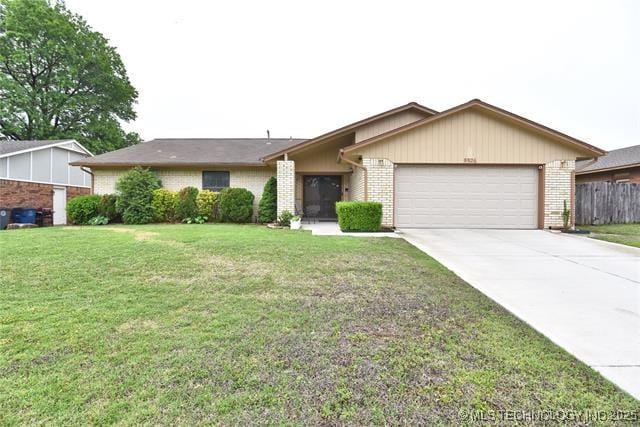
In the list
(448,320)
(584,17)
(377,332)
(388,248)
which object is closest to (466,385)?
(377,332)

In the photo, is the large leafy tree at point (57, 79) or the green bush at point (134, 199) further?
the large leafy tree at point (57, 79)

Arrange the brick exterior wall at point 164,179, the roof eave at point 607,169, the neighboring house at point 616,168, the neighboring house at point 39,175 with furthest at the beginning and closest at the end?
the neighboring house at point 39,175, the neighboring house at point 616,168, the roof eave at point 607,169, the brick exterior wall at point 164,179

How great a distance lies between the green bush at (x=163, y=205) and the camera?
13.5 metres

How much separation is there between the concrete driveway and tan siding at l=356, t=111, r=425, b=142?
5999 mm

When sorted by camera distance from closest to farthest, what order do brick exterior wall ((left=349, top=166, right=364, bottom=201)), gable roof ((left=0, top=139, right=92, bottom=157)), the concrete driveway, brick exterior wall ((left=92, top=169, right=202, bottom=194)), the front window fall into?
the concrete driveway, brick exterior wall ((left=349, top=166, right=364, bottom=201)), brick exterior wall ((left=92, top=169, right=202, bottom=194)), the front window, gable roof ((left=0, top=139, right=92, bottom=157))

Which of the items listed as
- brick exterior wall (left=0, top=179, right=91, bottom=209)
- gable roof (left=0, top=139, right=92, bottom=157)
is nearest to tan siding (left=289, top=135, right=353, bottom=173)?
brick exterior wall (left=0, top=179, right=91, bottom=209)

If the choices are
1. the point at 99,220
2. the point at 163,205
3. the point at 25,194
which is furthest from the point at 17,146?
the point at 163,205

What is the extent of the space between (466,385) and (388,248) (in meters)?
5.04

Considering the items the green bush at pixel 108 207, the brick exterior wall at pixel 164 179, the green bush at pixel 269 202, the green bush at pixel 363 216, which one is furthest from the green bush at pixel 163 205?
the green bush at pixel 363 216

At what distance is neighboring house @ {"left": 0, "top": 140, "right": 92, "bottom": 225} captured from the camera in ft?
52.5

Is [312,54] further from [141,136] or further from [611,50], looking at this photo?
[141,136]

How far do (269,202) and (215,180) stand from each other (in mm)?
3341

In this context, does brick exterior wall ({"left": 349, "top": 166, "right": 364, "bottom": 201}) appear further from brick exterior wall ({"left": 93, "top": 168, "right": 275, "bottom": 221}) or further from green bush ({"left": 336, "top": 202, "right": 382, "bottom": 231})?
brick exterior wall ({"left": 93, "top": 168, "right": 275, "bottom": 221})

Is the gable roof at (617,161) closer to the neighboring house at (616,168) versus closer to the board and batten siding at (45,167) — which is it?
the neighboring house at (616,168)
